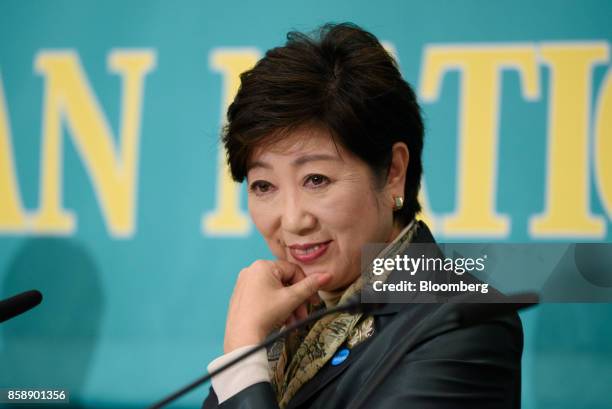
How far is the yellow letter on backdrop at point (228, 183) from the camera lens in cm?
230

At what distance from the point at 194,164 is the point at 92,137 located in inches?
12.7

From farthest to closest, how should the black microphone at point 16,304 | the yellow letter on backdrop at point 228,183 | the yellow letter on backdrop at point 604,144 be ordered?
the yellow letter on backdrop at point 228,183, the yellow letter on backdrop at point 604,144, the black microphone at point 16,304

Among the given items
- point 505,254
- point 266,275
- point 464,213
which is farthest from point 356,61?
point 464,213

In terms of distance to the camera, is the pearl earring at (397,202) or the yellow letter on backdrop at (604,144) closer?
the pearl earring at (397,202)

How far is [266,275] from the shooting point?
1.38 meters

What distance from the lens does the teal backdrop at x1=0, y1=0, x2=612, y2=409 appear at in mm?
2062

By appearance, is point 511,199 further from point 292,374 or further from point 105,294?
point 105,294

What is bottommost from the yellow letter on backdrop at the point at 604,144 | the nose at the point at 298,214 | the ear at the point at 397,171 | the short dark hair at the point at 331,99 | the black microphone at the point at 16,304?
the black microphone at the point at 16,304

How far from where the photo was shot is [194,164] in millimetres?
2377

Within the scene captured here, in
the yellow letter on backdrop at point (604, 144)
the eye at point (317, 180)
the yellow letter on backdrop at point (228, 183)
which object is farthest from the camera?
the yellow letter on backdrop at point (228, 183)

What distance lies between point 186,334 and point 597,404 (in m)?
1.09

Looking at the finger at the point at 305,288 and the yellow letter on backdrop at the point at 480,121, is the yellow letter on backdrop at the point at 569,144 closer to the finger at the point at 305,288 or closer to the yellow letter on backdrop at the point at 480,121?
the yellow letter on backdrop at the point at 480,121

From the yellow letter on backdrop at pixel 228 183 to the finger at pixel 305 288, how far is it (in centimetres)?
91

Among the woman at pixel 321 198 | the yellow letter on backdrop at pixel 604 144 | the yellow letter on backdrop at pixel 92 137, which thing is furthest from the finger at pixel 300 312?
the yellow letter on backdrop at pixel 92 137
